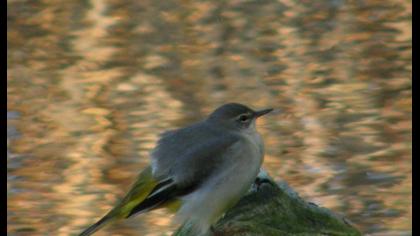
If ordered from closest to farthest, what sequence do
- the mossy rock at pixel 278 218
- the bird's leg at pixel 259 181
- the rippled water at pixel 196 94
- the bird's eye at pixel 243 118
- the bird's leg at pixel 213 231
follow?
the mossy rock at pixel 278 218 → the bird's leg at pixel 213 231 → the bird's leg at pixel 259 181 → the bird's eye at pixel 243 118 → the rippled water at pixel 196 94

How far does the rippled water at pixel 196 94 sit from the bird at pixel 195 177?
96.9 inches

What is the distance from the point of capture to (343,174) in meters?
10.0

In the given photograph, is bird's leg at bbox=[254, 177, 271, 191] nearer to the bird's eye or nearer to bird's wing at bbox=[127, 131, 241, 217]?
bird's wing at bbox=[127, 131, 241, 217]

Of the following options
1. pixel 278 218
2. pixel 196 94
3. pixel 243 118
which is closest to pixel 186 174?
pixel 278 218

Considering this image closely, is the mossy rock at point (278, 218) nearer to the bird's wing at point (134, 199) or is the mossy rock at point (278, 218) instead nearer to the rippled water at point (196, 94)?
the bird's wing at point (134, 199)

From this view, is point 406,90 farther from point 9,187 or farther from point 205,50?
point 9,187

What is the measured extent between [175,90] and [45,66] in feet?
5.86

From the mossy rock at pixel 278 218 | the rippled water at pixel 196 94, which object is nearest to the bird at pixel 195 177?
the mossy rock at pixel 278 218

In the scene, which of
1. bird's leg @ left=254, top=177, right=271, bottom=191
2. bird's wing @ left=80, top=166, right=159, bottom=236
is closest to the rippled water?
bird's leg @ left=254, top=177, right=271, bottom=191

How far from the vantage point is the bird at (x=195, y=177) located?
6465mm

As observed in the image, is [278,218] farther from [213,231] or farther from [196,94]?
→ [196,94]

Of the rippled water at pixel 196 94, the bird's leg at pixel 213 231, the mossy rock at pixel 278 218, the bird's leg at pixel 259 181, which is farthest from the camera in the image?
the rippled water at pixel 196 94

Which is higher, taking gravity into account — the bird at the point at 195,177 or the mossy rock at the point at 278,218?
the bird at the point at 195,177
